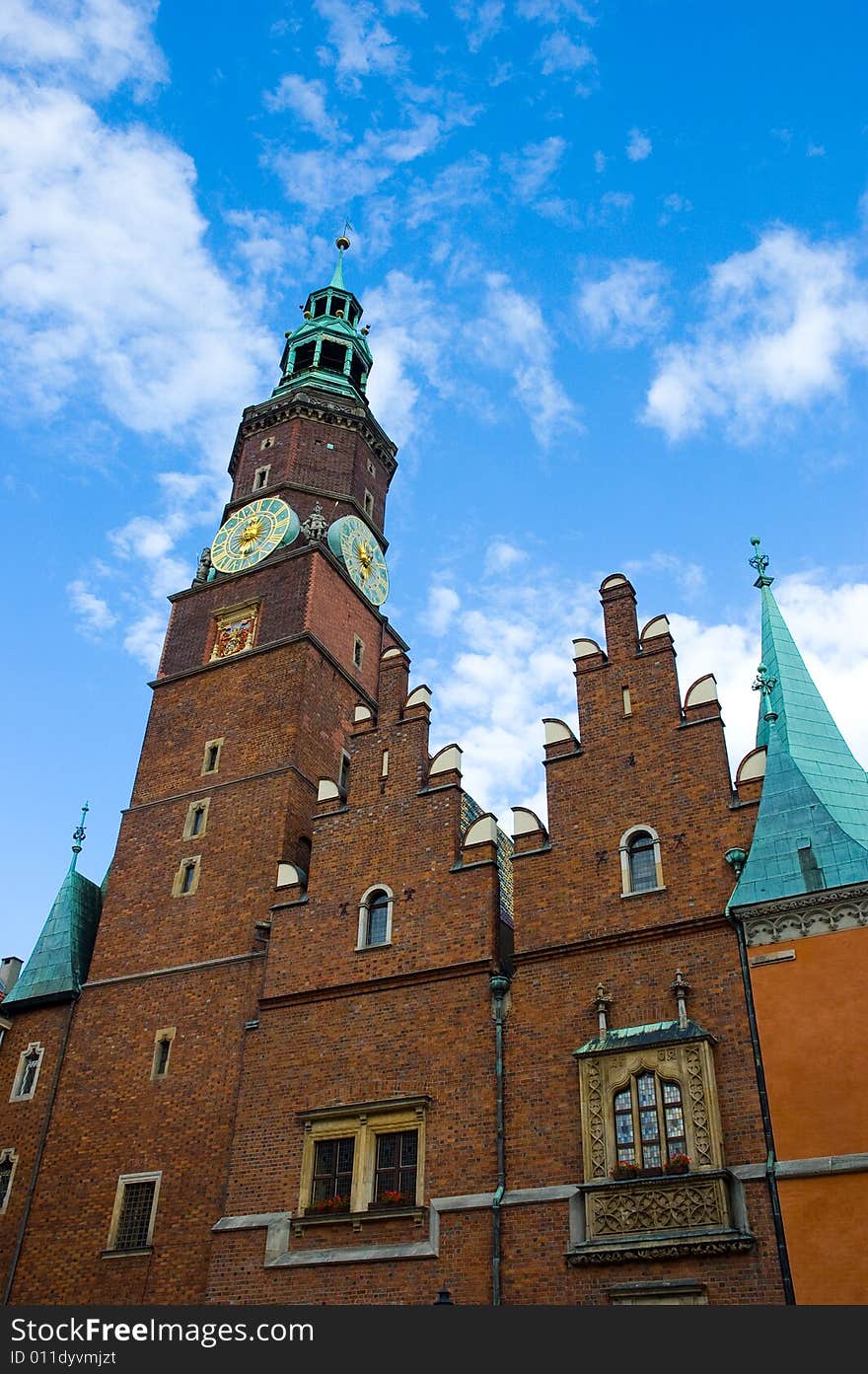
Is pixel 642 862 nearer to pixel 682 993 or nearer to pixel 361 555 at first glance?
pixel 682 993

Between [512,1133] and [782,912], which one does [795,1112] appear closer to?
[782,912]

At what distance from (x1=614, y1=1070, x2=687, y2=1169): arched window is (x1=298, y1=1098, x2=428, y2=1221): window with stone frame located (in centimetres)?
341

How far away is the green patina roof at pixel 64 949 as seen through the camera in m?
26.7

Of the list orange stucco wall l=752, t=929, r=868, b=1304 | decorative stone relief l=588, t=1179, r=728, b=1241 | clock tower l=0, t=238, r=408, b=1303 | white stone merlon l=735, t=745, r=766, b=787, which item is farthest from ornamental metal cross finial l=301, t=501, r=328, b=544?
decorative stone relief l=588, t=1179, r=728, b=1241

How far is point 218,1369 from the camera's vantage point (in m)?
13.6

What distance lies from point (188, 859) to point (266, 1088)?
257 inches

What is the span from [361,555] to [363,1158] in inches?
723

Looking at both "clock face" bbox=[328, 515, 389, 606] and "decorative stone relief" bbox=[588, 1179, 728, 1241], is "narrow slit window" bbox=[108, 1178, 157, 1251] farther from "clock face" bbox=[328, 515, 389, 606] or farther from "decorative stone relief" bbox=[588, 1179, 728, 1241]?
"clock face" bbox=[328, 515, 389, 606]

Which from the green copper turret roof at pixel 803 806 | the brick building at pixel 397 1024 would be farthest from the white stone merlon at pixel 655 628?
the green copper turret roof at pixel 803 806

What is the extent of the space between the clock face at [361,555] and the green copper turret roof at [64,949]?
412 inches

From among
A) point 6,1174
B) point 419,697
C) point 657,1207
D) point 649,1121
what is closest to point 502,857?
point 419,697

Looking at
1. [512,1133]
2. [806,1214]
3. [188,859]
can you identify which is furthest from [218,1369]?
[188,859]

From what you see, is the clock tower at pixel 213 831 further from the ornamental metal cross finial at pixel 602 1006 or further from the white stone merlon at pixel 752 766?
the white stone merlon at pixel 752 766

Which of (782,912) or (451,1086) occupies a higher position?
(782,912)
